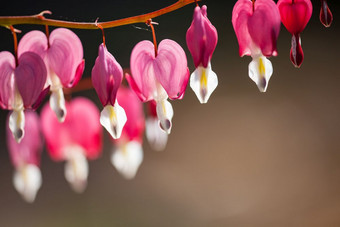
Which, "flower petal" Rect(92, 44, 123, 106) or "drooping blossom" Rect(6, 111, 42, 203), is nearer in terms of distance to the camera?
"flower petal" Rect(92, 44, 123, 106)

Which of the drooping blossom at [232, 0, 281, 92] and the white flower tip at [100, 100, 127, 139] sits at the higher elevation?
the drooping blossom at [232, 0, 281, 92]

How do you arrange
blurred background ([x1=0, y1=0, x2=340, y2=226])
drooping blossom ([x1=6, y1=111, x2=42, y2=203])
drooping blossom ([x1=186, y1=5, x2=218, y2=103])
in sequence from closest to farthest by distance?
drooping blossom ([x1=186, y1=5, x2=218, y2=103]) → drooping blossom ([x1=6, y1=111, x2=42, y2=203]) → blurred background ([x1=0, y1=0, x2=340, y2=226])

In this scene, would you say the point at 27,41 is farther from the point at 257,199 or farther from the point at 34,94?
the point at 257,199

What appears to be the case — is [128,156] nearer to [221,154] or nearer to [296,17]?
[296,17]

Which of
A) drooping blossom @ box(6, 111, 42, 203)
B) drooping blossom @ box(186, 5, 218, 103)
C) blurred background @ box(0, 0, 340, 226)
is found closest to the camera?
drooping blossom @ box(186, 5, 218, 103)

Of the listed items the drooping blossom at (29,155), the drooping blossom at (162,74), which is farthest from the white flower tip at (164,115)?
the drooping blossom at (29,155)

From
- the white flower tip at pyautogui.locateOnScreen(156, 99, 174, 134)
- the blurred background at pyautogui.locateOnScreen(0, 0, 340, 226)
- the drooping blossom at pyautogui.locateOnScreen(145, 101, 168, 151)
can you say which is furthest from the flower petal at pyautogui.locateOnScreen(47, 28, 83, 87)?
the blurred background at pyautogui.locateOnScreen(0, 0, 340, 226)

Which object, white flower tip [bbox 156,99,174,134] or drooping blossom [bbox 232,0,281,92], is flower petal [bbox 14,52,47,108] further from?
drooping blossom [bbox 232,0,281,92]
